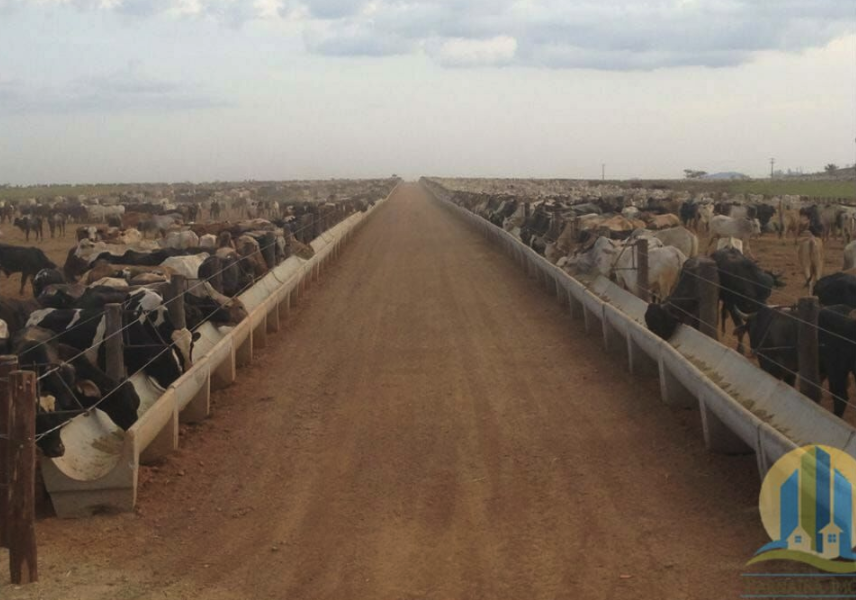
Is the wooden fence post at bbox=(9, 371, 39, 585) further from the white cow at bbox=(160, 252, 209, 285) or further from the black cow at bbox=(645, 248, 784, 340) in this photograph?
the white cow at bbox=(160, 252, 209, 285)

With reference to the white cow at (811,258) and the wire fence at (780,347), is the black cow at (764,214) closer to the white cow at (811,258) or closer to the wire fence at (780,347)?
the white cow at (811,258)

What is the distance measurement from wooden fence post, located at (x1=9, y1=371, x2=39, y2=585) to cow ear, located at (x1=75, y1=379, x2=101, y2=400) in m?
2.72

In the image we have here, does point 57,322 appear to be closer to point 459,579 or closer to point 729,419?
point 459,579

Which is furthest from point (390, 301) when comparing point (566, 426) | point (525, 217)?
point (525, 217)

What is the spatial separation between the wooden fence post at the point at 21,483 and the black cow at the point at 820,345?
6684 millimetres

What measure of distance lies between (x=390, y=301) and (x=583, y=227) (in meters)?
7.51

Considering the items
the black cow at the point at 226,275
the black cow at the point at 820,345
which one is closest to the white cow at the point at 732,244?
the black cow at the point at 820,345

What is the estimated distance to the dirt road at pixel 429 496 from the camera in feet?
20.4

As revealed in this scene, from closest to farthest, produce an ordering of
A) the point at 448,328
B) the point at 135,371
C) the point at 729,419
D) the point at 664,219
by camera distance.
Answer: the point at 729,419 → the point at 135,371 → the point at 448,328 → the point at 664,219

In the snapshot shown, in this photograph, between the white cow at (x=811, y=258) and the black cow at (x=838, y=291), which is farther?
Answer: the white cow at (x=811, y=258)

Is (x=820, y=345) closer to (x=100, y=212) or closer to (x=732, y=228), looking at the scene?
(x=732, y=228)

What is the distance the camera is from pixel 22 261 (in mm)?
23703

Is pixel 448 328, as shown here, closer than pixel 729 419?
No

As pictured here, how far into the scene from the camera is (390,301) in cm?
1888
